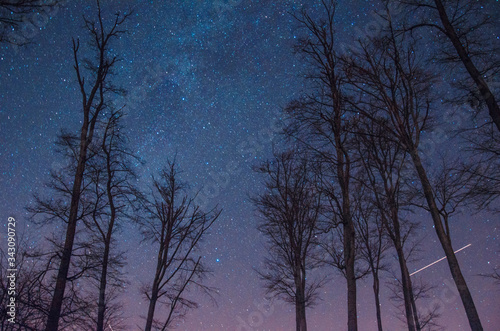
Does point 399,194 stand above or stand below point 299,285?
above

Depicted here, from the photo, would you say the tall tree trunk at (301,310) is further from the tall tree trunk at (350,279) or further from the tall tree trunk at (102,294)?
the tall tree trunk at (102,294)

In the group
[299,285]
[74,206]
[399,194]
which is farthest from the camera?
[299,285]

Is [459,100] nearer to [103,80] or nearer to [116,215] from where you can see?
[103,80]

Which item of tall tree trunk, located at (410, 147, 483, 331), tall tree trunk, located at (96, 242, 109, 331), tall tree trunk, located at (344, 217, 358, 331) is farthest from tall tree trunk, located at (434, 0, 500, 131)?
tall tree trunk, located at (96, 242, 109, 331)

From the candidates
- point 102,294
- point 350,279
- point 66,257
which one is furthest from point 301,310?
point 66,257

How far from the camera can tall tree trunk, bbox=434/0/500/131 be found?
25.5 feet

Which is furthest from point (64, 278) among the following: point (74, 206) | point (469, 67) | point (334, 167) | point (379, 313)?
point (379, 313)

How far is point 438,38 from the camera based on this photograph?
9.05 metres

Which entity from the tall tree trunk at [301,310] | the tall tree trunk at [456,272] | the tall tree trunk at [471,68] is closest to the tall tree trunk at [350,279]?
the tall tree trunk at [456,272]

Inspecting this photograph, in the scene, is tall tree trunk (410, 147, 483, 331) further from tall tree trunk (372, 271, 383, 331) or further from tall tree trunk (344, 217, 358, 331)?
tall tree trunk (372, 271, 383, 331)

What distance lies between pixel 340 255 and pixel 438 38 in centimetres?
930

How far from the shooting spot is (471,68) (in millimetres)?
8164

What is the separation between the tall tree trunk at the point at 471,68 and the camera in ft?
25.5

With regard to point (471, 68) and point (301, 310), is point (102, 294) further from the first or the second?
point (471, 68)
